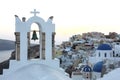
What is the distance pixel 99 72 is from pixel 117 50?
21.4 metres

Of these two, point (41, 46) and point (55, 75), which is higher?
point (41, 46)

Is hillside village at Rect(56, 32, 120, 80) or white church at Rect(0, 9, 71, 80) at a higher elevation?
white church at Rect(0, 9, 71, 80)

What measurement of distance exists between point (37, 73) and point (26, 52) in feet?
3.96

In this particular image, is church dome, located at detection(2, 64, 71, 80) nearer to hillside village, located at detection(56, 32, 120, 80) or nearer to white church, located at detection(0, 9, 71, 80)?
white church, located at detection(0, 9, 71, 80)

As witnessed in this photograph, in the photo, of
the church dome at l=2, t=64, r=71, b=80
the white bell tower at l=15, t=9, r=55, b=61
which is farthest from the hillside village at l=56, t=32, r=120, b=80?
the church dome at l=2, t=64, r=71, b=80

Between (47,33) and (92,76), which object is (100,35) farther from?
(47,33)

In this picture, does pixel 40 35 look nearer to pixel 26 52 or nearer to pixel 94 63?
pixel 26 52

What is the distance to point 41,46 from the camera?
1110 centimetres

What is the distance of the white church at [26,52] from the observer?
34.4 ft

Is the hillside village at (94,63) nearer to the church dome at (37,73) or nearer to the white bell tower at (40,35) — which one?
the white bell tower at (40,35)

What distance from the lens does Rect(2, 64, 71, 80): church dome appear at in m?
9.70

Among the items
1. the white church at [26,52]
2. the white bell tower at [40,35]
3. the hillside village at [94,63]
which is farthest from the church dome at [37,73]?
the hillside village at [94,63]

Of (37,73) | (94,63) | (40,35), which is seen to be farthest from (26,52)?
(94,63)

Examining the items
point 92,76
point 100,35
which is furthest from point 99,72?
point 100,35
